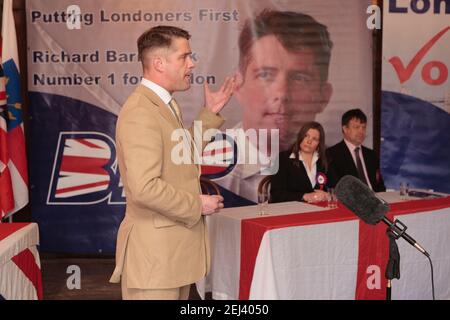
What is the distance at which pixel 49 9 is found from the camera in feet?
18.1

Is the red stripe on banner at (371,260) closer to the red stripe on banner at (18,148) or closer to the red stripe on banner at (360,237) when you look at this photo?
the red stripe on banner at (360,237)

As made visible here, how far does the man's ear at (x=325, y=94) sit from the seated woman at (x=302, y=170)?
0.89 m

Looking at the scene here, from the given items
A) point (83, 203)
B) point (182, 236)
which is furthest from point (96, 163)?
point (182, 236)

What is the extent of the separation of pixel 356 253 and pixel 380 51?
2566mm

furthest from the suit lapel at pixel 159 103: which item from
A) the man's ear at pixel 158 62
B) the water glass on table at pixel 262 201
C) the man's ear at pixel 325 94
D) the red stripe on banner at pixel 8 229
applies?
the man's ear at pixel 325 94

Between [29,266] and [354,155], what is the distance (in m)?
2.91

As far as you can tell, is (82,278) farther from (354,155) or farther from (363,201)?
(363,201)

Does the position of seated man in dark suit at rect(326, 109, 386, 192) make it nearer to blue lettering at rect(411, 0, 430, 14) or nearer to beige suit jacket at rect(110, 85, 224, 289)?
blue lettering at rect(411, 0, 430, 14)

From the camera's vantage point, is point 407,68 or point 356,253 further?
point 407,68

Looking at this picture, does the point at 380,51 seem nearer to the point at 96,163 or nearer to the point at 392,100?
the point at 392,100

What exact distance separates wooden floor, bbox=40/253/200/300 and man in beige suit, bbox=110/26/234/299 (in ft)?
6.53

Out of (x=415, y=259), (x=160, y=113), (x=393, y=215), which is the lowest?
(x=415, y=259)

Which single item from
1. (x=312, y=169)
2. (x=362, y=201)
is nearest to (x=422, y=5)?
(x=312, y=169)
